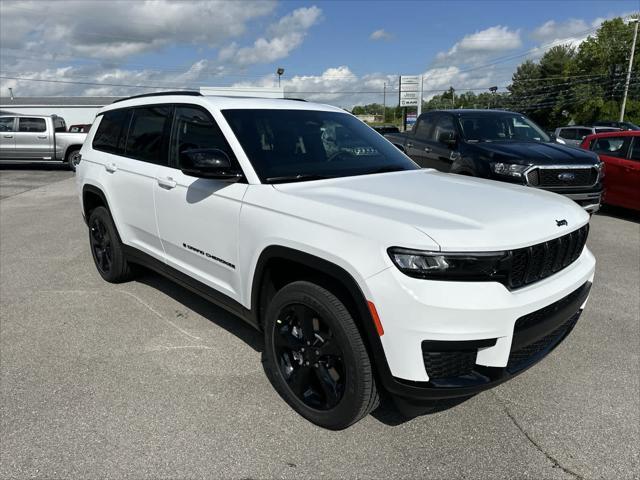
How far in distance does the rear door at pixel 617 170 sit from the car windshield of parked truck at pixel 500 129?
1530 millimetres

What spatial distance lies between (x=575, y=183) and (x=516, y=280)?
17.2 ft

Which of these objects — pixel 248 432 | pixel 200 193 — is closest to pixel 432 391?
pixel 248 432

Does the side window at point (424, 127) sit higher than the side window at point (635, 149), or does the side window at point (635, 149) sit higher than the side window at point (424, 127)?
the side window at point (424, 127)

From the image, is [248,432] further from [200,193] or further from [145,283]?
[145,283]

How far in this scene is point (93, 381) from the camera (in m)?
3.25

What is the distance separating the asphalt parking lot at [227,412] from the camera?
98.0 inches

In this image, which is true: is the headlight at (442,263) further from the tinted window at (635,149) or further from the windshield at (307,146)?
the tinted window at (635,149)

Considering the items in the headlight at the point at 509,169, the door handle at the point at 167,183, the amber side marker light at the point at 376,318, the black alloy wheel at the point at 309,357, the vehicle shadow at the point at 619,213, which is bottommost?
the vehicle shadow at the point at 619,213

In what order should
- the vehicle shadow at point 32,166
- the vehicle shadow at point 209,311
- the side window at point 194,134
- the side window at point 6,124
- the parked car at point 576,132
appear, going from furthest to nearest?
the parked car at point 576,132, the vehicle shadow at point 32,166, the side window at point 6,124, the vehicle shadow at point 209,311, the side window at point 194,134

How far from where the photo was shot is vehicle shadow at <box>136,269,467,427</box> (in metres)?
2.89

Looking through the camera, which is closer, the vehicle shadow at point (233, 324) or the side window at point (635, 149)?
the vehicle shadow at point (233, 324)

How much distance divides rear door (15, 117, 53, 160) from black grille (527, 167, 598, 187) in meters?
16.2

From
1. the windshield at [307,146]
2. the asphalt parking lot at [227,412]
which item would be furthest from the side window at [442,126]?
the windshield at [307,146]

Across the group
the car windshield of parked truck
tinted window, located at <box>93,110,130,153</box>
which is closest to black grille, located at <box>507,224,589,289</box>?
tinted window, located at <box>93,110,130,153</box>
